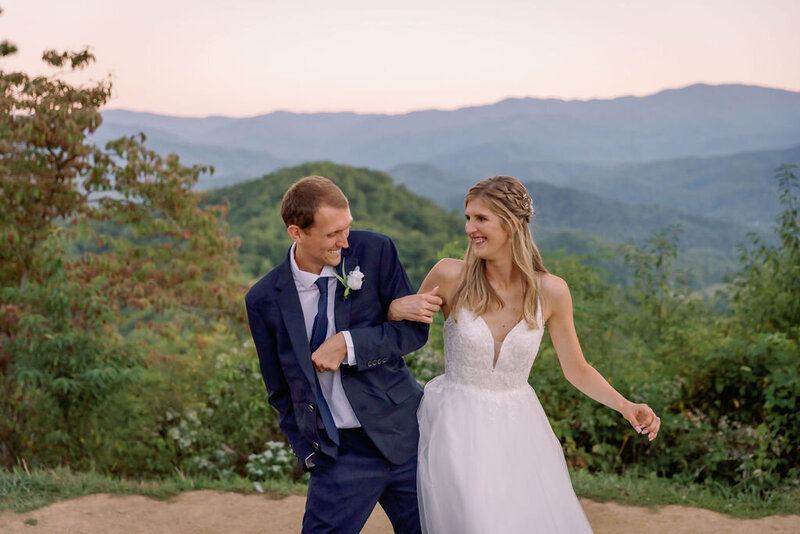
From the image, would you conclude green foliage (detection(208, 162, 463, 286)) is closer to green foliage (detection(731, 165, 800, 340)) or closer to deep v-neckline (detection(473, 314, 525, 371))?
green foliage (detection(731, 165, 800, 340))

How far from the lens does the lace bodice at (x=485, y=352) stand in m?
3.20

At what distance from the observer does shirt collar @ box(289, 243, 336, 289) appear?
2893 mm

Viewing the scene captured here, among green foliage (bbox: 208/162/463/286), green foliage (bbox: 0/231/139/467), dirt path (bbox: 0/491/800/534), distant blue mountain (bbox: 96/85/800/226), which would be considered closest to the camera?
dirt path (bbox: 0/491/800/534)

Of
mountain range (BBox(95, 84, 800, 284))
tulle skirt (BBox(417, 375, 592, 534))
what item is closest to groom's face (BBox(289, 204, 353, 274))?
tulle skirt (BBox(417, 375, 592, 534))

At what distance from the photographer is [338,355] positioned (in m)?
2.76

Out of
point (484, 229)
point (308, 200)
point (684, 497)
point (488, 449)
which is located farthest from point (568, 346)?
point (684, 497)

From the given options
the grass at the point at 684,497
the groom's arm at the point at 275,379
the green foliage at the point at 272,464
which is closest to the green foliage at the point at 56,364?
the green foliage at the point at 272,464

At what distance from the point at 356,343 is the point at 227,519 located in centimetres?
290

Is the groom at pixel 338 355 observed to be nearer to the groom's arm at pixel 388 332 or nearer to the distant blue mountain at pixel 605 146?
the groom's arm at pixel 388 332

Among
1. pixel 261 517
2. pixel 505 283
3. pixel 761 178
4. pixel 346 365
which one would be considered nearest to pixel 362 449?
pixel 346 365

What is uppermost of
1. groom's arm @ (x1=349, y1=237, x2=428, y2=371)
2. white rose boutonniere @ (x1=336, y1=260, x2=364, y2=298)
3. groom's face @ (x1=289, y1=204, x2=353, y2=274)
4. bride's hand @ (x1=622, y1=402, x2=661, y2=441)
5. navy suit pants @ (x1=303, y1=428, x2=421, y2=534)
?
groom's face @ (x1=289, y1=204, x2=353, y2=274)

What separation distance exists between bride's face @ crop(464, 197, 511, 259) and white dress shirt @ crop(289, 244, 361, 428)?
0.59 metres

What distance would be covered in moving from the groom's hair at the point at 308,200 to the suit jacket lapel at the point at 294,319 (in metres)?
0.24

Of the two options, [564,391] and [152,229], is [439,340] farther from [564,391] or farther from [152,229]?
[152,229]
